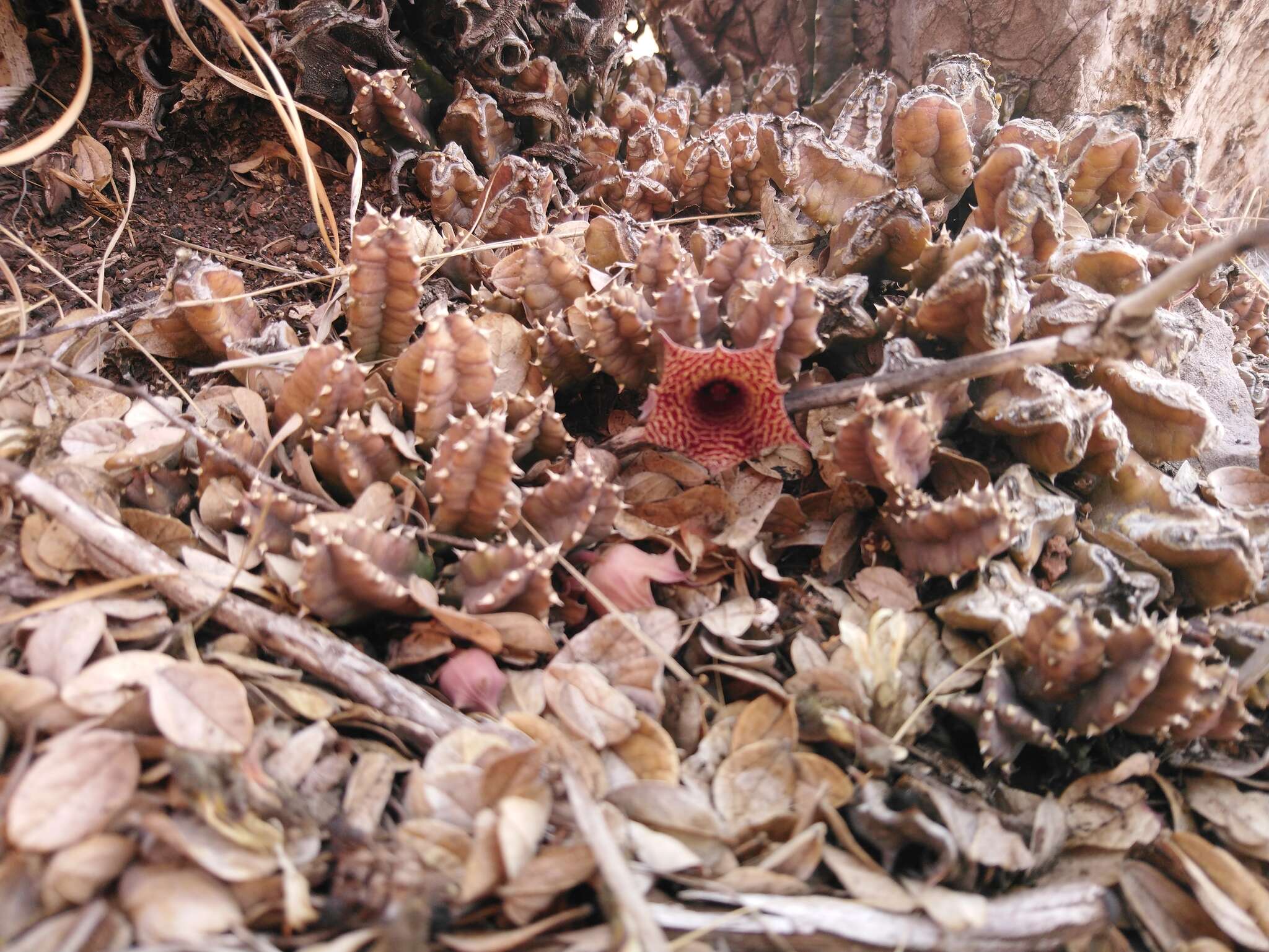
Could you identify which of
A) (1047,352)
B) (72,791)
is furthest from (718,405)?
(72,791)

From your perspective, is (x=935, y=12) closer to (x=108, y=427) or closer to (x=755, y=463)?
(x=755, y=463)

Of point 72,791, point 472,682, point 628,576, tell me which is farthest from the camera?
point 628,576

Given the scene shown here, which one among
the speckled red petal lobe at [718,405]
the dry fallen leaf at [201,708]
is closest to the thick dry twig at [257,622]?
the dry fallen leaf at [201,708]

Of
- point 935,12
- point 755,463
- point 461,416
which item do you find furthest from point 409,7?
point 935,12

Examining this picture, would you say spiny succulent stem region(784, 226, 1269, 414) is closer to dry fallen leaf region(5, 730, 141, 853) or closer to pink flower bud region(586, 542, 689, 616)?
pink flower bud region(586, 542, 689, 616)

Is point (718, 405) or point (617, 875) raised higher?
point (718, 405)

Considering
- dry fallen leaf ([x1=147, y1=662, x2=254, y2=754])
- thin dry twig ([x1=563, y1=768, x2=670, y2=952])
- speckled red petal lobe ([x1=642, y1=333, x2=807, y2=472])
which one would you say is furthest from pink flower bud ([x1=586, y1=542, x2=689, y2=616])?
dry fallen leaf ([x1=147, y1=662, x2=254, y2=754])

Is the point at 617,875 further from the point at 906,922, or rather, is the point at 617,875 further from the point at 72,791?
the point at 72,791

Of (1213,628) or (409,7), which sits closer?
(1213,628)
